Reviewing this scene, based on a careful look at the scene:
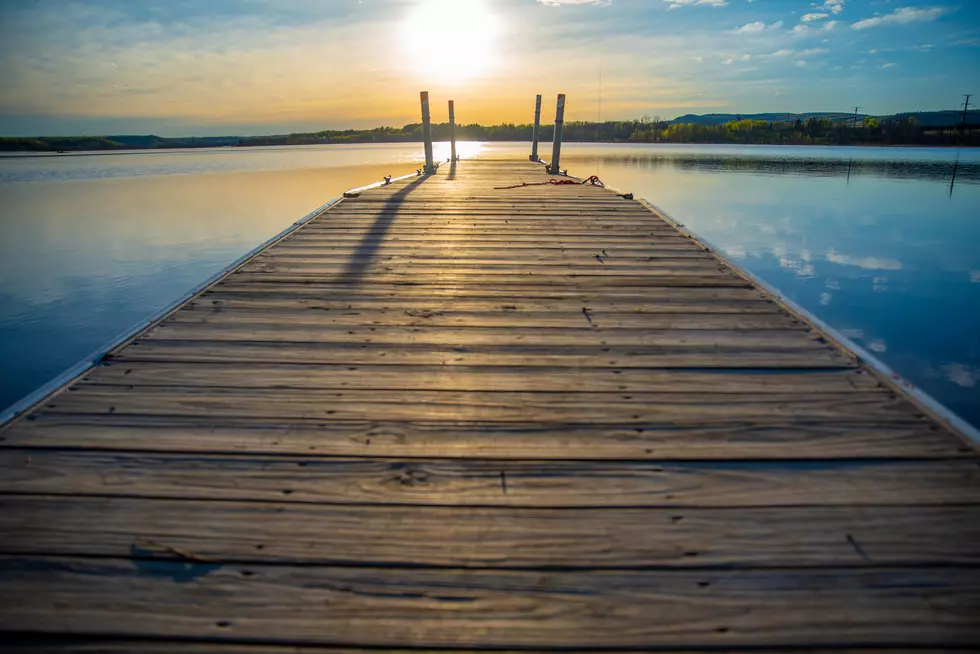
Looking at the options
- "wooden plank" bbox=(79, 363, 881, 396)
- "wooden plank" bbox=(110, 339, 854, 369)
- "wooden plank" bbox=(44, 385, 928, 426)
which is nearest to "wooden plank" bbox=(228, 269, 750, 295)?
"wooden plank" bbox=(110, 339, 854, 369)

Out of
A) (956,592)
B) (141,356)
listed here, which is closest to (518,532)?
(956,592)

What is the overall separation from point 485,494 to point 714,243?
629 inches

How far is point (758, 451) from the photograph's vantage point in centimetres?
210

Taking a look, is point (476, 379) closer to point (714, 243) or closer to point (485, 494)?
point (485, 494)

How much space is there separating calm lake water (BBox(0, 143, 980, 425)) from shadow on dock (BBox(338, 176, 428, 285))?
2514 mm

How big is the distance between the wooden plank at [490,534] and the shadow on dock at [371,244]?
2661mm

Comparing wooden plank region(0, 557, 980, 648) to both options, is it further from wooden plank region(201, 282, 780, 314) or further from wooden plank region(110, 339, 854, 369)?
wooden plank region(201, 282, 780, 314)

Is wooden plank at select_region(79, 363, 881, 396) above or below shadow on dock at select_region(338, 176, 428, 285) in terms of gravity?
below

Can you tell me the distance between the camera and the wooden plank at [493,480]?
185 centimetres

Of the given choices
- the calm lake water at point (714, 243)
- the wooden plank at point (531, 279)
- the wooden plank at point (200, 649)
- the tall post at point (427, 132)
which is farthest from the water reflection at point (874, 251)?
the tall post at point (427, 132)

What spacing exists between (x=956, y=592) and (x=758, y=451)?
71cm

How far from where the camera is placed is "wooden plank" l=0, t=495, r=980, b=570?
5.26 feet

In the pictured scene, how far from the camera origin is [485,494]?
6.11 ft

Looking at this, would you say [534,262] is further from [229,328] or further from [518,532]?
[518,532]
